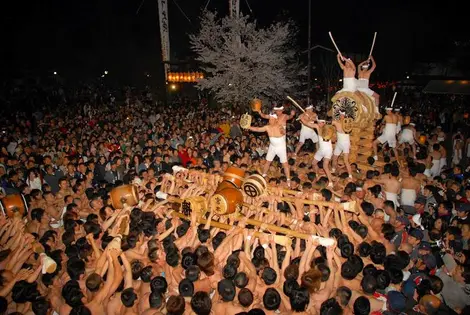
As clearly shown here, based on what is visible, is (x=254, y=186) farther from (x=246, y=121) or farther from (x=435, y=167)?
(x=435, y=167)

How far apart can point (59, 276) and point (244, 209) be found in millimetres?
3073

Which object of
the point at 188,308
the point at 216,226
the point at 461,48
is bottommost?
the point at 188,308

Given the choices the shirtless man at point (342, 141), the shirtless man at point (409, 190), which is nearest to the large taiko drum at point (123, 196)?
the shirtless man at point (342, 141)

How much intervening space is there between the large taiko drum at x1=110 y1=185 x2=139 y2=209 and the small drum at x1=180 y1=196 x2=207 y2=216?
105 cm

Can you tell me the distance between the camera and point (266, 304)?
4.01m

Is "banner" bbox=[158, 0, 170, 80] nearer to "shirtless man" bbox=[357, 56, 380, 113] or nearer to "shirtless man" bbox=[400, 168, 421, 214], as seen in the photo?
"shirtless man" bbox=[357, 56, 380, 113]

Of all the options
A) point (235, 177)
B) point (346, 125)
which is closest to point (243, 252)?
point (235, 177)

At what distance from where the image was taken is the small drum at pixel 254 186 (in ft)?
17.2

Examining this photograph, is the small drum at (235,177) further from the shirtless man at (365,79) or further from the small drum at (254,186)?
the shirtless man at (365,79)

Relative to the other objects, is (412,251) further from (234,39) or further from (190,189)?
(234,39)

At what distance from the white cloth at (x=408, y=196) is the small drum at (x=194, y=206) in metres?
4.59

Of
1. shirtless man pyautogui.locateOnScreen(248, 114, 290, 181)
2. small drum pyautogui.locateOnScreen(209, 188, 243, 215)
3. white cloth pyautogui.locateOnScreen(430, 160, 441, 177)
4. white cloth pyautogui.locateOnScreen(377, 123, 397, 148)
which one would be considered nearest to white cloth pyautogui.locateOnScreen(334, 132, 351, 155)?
shirtless man pyautogui.locateOnScreen(248, 114, 290, 181)

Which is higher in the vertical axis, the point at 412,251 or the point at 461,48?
the point at 461,48

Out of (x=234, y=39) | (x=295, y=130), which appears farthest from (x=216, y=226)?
(x=234, y=39)
